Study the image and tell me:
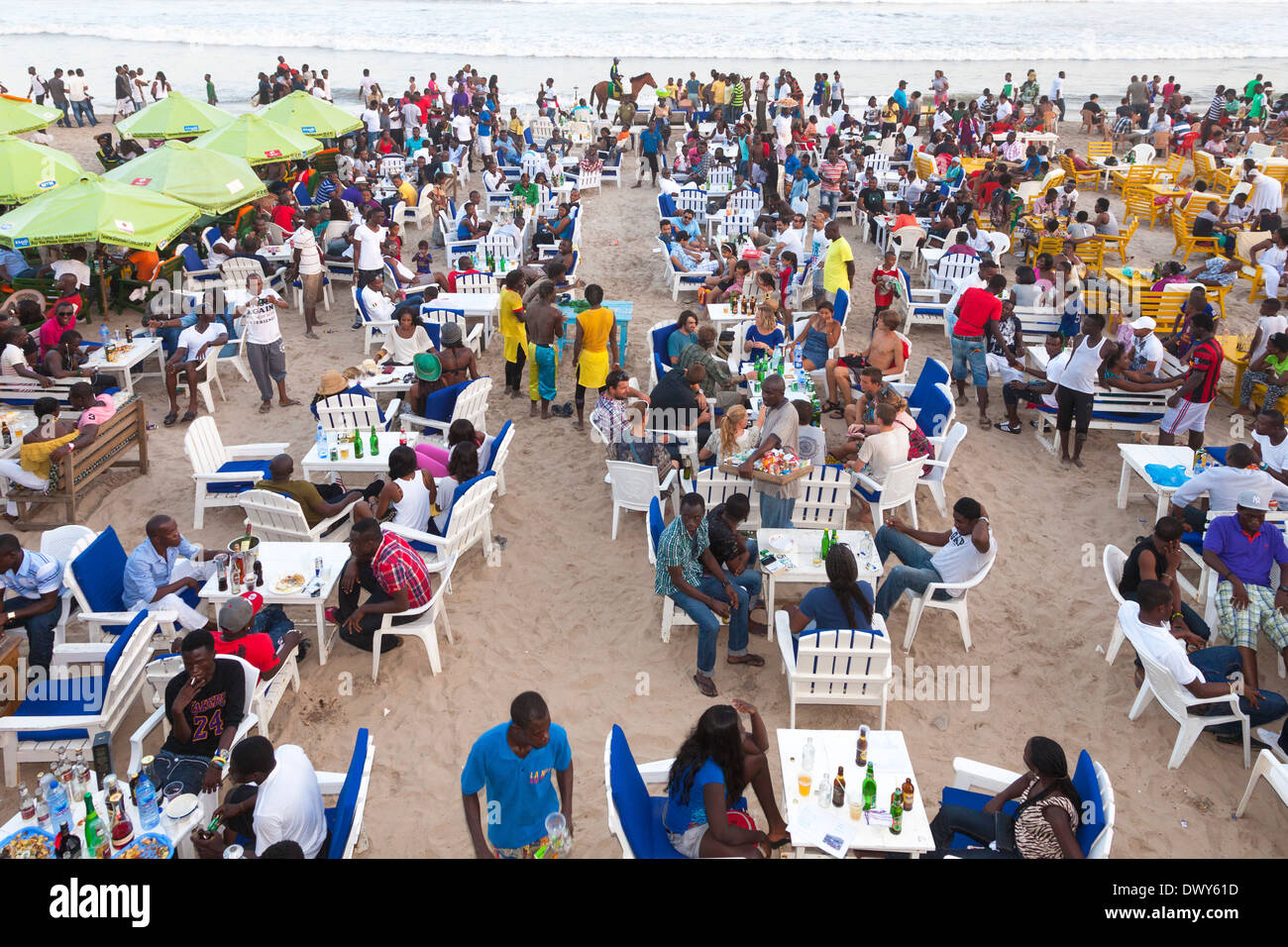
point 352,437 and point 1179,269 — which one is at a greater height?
point 1179,269

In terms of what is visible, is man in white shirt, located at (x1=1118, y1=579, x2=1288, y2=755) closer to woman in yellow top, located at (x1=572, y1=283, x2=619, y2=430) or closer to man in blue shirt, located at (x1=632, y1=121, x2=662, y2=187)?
woman in yellow top, located at (x1=572, y1=283, x2=619, y2=430)

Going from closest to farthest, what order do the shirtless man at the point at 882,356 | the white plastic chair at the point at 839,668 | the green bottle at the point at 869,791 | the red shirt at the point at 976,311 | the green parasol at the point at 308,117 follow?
1. the green bottle at the point at 869,791
2. the white plastic chair at the point at 839,668
3. the shirtless man at the point at 882,356
4. the red shirt at the point at 976,311
5. the green parasol at the point at 308,117

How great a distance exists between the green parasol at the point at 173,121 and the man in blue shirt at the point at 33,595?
12.2 m

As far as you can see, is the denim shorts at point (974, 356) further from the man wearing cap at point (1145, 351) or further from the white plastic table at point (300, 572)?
the white plastic table at point (300, 572)

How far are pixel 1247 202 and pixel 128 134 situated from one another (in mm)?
19016

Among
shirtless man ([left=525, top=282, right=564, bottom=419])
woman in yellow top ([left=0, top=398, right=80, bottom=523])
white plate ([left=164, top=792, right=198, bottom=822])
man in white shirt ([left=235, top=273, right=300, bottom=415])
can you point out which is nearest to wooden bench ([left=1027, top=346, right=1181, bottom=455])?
shirtless man ([left=525, top=282, right=564, bottom=419])

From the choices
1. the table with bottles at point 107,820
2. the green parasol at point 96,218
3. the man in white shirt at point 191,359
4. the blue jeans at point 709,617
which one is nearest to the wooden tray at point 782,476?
the blue jeans at point 709,617

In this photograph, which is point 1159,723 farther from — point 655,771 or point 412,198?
point 412,198

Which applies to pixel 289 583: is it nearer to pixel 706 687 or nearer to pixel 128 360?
pixel 706 687

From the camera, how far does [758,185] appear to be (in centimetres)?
1766

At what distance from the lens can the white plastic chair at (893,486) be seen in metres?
7.99

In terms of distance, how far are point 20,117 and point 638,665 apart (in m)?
16.4

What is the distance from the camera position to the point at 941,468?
856cm
